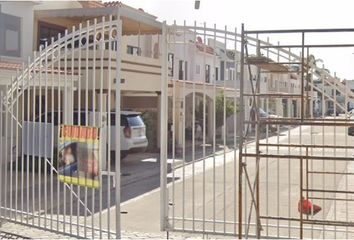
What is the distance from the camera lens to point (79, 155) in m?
6.20

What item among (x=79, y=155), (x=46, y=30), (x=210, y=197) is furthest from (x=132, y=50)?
(x=79, y=155)

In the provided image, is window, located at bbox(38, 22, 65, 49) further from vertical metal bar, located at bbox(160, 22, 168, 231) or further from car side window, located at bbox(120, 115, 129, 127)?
vertical metal bar, located at bbox(160, 22, 168, 231)

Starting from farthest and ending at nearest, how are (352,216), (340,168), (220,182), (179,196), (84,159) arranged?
(340,168)
(220,182)
(179,196)
(352,216)
(84,159)

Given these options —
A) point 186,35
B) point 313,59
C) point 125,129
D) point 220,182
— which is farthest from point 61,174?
point 125,129

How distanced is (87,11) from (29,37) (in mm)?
2287

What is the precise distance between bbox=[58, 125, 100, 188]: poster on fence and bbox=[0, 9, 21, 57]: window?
36.6 ft

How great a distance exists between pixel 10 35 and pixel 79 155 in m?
11.9

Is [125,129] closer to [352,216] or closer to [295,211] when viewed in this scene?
[295,211]

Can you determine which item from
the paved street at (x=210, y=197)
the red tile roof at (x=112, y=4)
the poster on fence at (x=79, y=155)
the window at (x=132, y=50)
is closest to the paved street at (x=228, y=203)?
the paved street at (x=210, y=197)

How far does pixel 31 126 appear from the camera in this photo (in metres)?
6.91

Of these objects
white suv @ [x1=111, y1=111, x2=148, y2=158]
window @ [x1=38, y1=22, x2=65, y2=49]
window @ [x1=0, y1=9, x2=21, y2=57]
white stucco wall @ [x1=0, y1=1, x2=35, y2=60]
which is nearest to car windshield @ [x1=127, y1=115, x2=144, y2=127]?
white suv @ [x1=111, y1=111, x2=148, y2=158]

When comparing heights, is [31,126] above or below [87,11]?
below

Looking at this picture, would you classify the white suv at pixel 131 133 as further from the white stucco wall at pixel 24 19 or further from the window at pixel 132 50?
the window at pixel 132 50

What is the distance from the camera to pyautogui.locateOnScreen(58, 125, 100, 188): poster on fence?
6000mm
